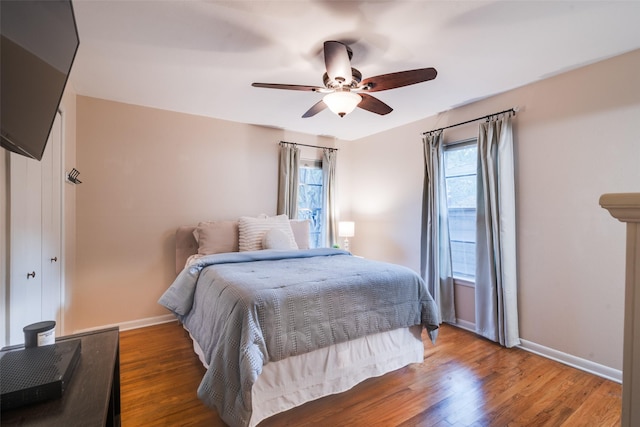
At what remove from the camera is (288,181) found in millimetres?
3930

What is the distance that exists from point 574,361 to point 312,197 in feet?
10.9

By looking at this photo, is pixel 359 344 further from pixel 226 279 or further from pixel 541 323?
pixel 541 323

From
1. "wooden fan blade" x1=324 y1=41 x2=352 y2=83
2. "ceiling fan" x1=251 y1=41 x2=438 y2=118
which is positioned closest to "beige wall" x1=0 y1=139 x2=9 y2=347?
"ceiling fan" x1=251 y1=41 x2=438 y2=118

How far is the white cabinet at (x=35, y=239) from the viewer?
150cm

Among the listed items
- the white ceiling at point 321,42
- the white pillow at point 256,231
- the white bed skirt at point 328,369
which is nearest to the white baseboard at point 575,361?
the white bed skirt at point 328,369

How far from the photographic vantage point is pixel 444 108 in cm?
317

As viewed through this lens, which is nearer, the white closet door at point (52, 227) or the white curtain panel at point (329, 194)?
the white closet door at point (52, 227)

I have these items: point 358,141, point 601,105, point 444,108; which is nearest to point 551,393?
point 601,105

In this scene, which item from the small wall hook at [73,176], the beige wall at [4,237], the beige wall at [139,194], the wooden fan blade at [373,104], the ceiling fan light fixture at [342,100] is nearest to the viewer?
the beige wall at [4,237]

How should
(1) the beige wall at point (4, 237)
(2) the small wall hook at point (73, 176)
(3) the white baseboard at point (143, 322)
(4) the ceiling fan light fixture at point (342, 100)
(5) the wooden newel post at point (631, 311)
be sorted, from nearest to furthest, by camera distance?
(5) the wooden newel post at point (631, 311), (1) the beige wall at point (4, 237), (4) the ceiling fan light fixture at point (342, 100), (2) the small wall hook at point (73, 176), (3) the white baseboard at point (143, 322)

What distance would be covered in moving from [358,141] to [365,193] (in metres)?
0.88

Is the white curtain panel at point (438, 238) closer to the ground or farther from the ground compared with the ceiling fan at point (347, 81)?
closer to the ground

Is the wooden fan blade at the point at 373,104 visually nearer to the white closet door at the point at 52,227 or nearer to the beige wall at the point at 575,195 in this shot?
the beige wall at the point at 575,195

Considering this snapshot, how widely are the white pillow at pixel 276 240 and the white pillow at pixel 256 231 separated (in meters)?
0.05
